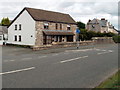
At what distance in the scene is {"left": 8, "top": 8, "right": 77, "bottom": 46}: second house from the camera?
113ft

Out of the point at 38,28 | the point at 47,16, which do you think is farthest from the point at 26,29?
the point at 47,16

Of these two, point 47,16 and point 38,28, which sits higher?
point 47,16

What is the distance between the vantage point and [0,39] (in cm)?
4241

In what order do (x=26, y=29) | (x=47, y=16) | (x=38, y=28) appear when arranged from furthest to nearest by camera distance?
(x=47, y=16) < (x=26, y=29) < (x=38, y=28)

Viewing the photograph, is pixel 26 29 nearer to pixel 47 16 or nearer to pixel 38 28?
pixel 38 28

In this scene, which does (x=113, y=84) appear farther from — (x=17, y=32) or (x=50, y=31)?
(x=17, y=32)

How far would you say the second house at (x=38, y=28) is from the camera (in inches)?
1359

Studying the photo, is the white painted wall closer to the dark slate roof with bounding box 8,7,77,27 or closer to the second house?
the second house

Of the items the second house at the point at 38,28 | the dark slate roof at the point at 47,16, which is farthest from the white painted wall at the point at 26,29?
the dark slate roof at the point at 47,16

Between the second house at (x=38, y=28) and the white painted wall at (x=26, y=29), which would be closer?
the second house at (x=38, y=28)

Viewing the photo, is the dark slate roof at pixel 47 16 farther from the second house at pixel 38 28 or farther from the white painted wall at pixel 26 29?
the white painted wall at pixel 26 29

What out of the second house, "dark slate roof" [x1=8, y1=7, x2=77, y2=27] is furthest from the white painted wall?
"dark slate roof" [x1=8, y1=7, x2=77, y2=27]

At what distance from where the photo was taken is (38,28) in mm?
34312

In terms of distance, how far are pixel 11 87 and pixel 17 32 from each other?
33062mm
